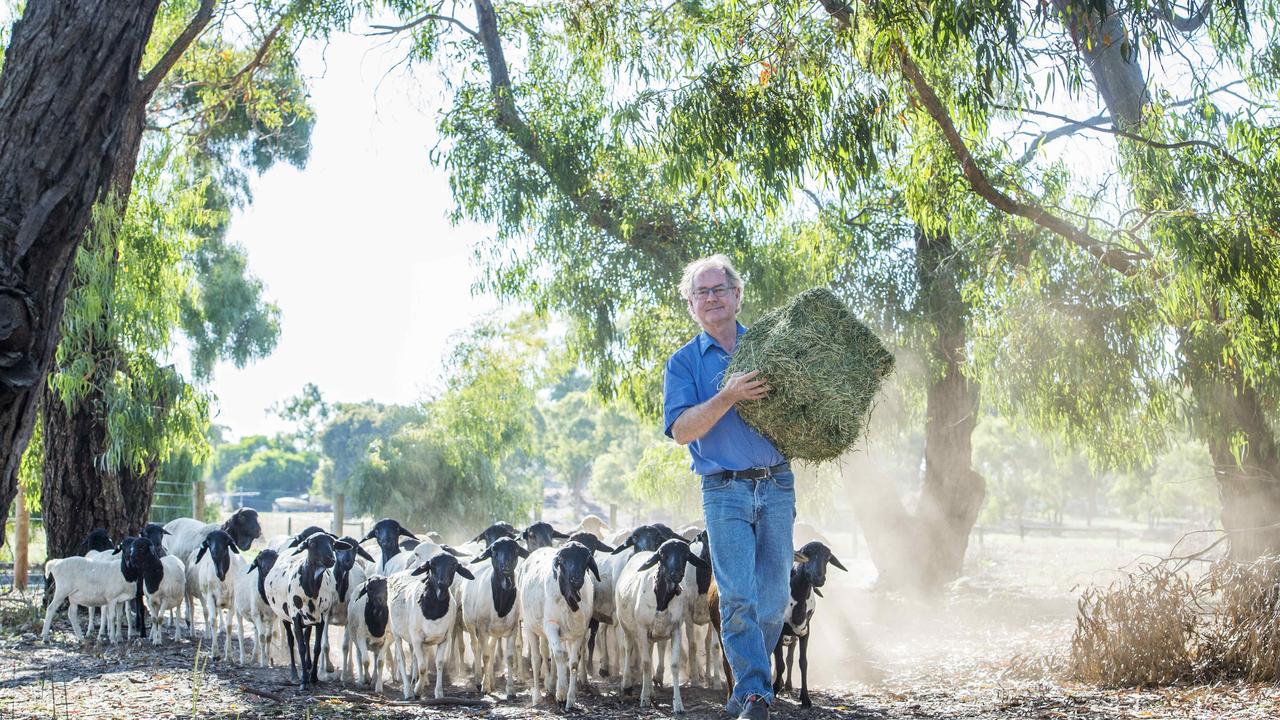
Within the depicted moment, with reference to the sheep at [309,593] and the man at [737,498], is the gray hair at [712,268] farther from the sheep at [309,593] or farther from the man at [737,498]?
the sheep at [309,593]

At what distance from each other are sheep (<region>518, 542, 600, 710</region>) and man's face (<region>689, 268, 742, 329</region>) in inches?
122

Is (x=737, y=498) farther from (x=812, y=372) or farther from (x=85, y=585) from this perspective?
(x=85, y=585)

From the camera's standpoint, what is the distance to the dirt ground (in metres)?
6.96

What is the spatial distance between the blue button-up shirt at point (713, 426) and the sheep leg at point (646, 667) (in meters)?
3.03

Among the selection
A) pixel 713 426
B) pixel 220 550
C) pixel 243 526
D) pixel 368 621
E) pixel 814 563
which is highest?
pixel 713 426

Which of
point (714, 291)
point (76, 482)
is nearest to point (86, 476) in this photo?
point (76, 482)

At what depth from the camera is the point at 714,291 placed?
5.71 metres

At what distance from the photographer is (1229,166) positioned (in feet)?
27.3

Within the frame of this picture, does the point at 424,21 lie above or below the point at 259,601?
above

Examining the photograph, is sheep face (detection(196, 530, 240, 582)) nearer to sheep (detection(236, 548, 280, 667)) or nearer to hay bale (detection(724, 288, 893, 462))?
sheep (detection(236, 548, 280, 667))

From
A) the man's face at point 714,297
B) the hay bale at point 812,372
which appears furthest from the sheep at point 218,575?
the hay bale at point 812,372

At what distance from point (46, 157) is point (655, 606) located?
5123 millimetres

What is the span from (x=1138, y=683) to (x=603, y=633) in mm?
4527

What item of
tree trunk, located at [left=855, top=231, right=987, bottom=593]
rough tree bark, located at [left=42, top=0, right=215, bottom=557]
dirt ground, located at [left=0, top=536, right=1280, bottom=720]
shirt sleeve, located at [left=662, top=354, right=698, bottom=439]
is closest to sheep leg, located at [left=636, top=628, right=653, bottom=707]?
dirt ground, located at [left=0, top=536, right=1280, bottom=720]
